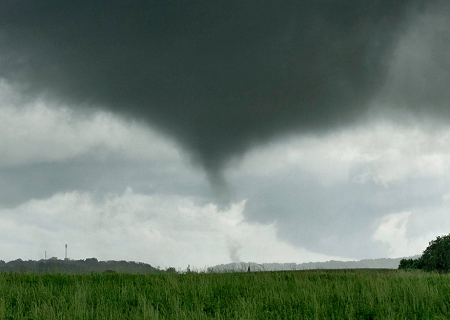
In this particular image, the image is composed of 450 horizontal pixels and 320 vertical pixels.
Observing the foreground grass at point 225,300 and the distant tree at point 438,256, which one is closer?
the foreground grass at point 225,300

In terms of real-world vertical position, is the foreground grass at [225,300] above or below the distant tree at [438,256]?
below

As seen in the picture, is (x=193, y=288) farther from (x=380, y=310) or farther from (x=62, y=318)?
(x=380, y=310)

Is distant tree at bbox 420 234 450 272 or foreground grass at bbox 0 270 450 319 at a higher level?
distant tree at bbox 420 234 450 272

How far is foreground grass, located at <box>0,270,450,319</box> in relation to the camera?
10.2 m

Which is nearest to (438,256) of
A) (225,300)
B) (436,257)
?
(436,257)

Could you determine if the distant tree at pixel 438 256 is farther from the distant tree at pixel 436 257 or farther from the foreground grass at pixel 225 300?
the foreground grass at pixel 225 300

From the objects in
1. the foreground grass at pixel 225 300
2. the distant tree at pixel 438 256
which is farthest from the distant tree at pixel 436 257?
the foreground grass at pixel 225 300

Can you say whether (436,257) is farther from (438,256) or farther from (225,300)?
(225,300)

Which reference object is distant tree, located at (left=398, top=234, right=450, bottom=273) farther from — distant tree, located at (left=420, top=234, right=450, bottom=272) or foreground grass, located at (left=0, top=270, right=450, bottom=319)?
foreground grass, located at (left=0, top=270, right=450, bottom=319)

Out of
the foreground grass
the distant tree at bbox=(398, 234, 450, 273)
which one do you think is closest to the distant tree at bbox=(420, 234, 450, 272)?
the distant tree at bbox=(398, 234, 450, 273)

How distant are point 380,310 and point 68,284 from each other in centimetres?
989

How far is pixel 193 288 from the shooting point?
12.7 meters

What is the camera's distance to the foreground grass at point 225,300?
10.2 meters

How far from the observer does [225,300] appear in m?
11.8
